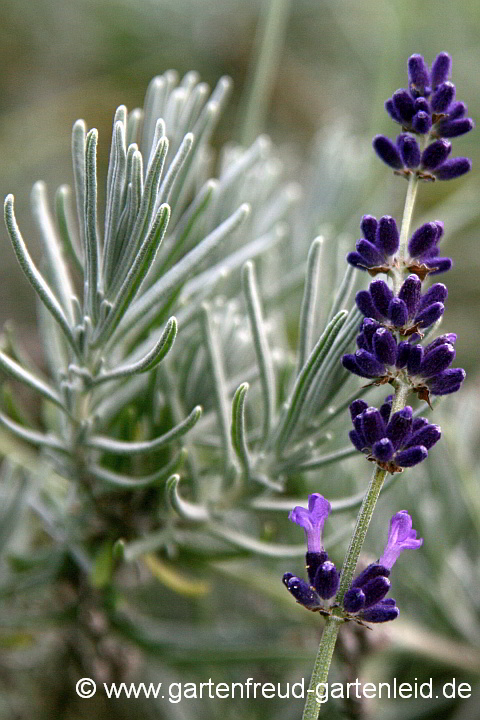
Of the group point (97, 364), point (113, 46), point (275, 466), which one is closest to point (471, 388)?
point (275, 466)

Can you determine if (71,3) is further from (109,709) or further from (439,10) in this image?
(109,709)

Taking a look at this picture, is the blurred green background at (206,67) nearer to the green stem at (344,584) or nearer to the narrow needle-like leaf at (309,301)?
the narrow needle-like leaf at (309,301)

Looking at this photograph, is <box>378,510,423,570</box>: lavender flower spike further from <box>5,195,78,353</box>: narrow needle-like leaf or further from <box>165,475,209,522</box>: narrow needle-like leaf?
<box>5,195,78,353</box>: narrow needle-like leaf

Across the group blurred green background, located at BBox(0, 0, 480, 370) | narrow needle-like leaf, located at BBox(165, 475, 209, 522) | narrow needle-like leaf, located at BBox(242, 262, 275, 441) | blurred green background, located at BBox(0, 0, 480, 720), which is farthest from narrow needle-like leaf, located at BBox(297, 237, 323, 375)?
blurred green background, located at BBox(0, 0, 480, 370)

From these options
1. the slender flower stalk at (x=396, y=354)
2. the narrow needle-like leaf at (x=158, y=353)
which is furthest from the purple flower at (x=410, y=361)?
the narrow needle-like leaf at (x=158, y=353)

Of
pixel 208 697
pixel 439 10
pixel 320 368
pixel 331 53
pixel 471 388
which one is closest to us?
pixel 320 368
